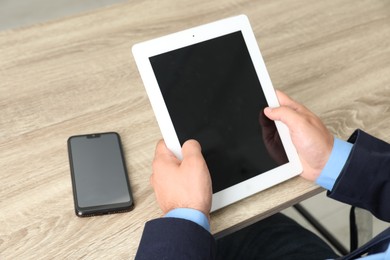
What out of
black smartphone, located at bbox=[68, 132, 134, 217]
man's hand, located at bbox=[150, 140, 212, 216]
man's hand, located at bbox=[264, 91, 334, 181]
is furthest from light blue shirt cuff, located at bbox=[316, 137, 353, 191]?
black smartphone, located at bbox=[68, 132, 134, 217]

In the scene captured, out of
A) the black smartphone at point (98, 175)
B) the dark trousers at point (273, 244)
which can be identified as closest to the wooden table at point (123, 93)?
the black smartphone at point (98, 175)

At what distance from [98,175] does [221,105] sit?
22cm

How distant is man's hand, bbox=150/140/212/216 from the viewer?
728 millimetres

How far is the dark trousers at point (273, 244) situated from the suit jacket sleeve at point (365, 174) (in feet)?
0.60

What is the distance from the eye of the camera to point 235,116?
80 cm

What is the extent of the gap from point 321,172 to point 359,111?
190mm

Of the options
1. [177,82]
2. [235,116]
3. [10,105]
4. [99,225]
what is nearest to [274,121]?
[235,116]

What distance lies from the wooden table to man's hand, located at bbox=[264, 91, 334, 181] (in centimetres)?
4

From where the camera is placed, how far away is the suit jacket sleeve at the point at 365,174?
0.79 m

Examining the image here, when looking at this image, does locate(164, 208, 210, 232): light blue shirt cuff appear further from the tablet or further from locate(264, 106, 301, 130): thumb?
locate(264, 106, 301, 130): thumb

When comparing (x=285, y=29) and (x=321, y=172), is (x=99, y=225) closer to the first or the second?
(x=321, y=172)

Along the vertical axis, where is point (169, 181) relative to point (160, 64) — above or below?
below

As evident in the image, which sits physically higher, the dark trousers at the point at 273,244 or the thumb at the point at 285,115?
the thumb at the point at 285,115

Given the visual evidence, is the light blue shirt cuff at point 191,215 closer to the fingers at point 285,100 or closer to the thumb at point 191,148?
the thumb at point 191,148
